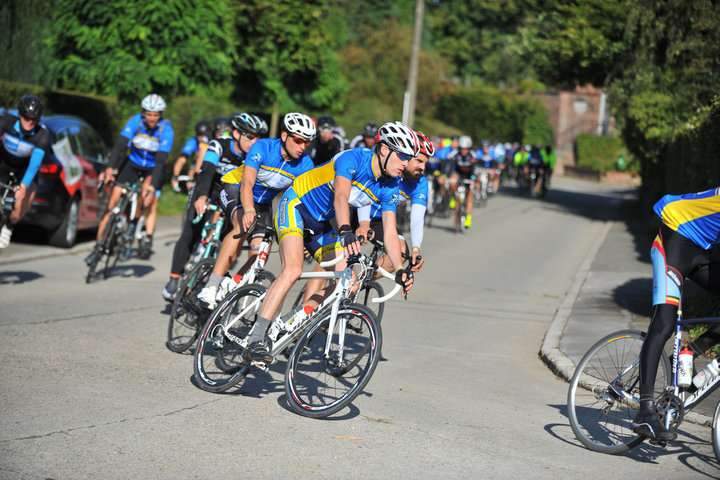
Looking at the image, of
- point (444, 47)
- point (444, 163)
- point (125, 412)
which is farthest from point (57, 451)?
point (444, 47)

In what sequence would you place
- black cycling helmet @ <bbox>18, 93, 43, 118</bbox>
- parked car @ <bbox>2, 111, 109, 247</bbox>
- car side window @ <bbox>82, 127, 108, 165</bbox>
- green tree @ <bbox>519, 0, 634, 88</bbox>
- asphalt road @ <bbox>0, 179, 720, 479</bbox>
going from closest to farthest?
1. asphalt road @ <bbox>0, 179, 720, 479</bbox>
2. black cycling helmet @ <bbox>18, 93, 43, 118</bbox>
3. parked car @ <bbox>2, 111, 109, 247</bbox>
4. car side window @ <bbox>82, 127, 108, 165</bbox>
5. green tree @ <bbox>519, 0, 634, 88</bbox>

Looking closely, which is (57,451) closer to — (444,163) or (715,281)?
(715,281)

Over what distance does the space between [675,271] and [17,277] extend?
8281 mm

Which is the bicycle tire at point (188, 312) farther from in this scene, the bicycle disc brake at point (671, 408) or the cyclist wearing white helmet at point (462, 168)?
the cyclist wearing white helmet at point (462, 168)

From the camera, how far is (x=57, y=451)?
4.97 metres

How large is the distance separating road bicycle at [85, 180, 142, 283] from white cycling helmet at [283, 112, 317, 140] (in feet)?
16.0

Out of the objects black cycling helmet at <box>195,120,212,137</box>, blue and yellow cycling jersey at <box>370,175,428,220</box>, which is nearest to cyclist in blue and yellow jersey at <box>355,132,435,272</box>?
blue and yellow cycling jersey at <box>370,175,428,220</box>

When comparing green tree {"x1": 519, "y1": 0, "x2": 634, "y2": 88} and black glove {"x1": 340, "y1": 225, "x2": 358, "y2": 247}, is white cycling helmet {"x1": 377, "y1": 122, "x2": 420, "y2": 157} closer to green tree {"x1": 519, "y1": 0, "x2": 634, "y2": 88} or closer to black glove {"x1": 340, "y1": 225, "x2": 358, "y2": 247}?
black glove {"x1": 340, "y1": 225, "x2": 358, "y2": 247}

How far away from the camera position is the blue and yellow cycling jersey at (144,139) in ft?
37.4

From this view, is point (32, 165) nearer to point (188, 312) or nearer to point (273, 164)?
point (188, 312)

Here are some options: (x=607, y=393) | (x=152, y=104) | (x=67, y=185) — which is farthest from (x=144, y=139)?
(x=607, y=393)

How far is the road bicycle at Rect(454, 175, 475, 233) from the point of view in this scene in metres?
20.7

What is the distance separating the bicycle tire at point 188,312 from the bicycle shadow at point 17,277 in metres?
3.82

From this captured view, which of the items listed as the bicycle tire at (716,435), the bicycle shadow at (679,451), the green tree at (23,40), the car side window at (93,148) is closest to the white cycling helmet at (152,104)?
the car side window at (93,148)
